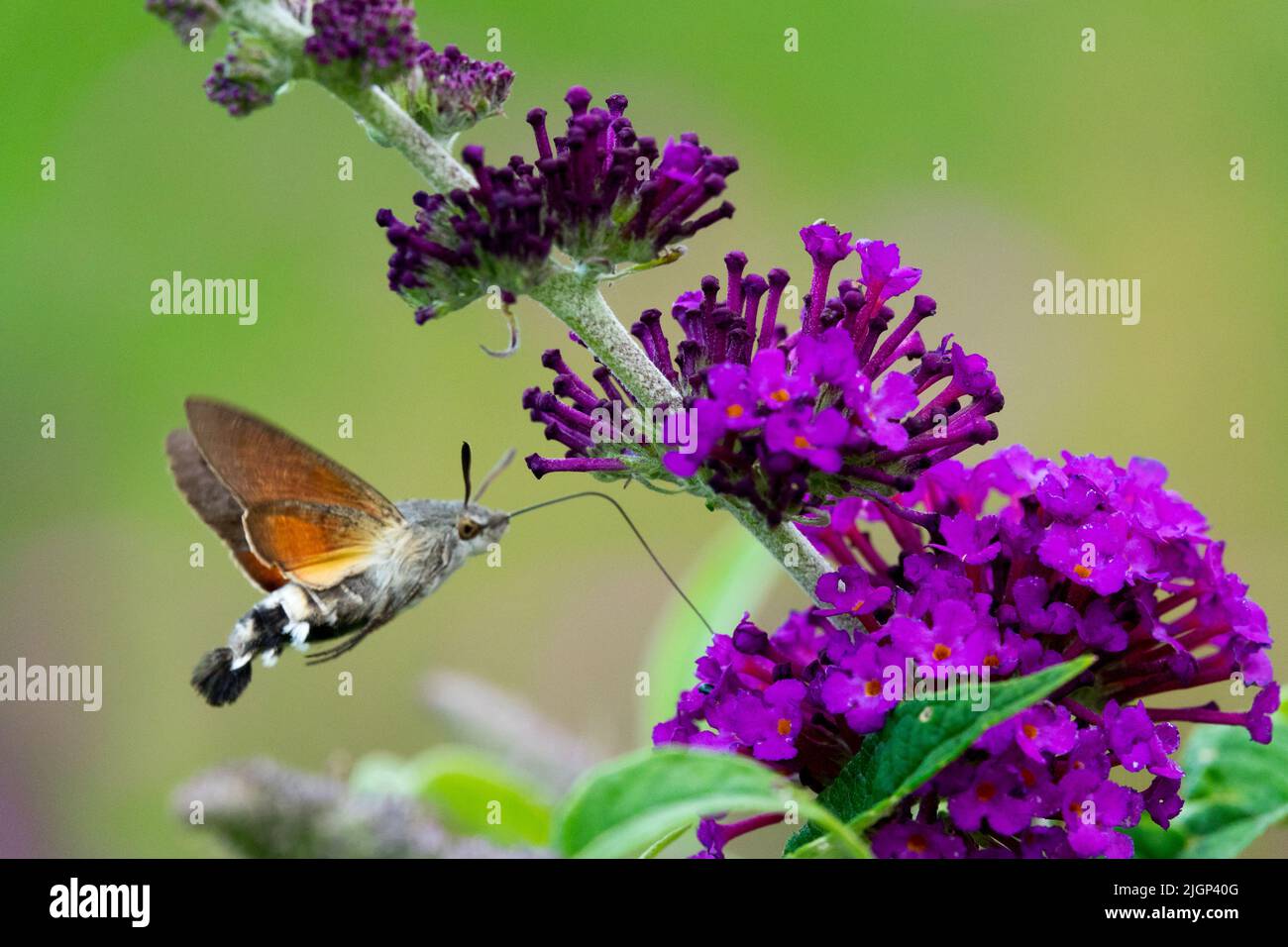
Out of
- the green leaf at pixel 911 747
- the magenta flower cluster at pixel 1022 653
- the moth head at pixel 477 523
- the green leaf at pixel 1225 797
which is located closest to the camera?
the green leaf at pixel 911 747

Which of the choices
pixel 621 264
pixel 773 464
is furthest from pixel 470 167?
pixel 773 464

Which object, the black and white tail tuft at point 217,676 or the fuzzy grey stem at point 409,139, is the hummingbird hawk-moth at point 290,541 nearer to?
the black and white tail tuft at point 217,676

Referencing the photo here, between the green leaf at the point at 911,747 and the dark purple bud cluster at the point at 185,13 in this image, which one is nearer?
the green leaf at the point at 911,747

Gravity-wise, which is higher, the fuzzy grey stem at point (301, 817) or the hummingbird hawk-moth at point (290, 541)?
the hummingbird hawk-moth at point (290, 541)

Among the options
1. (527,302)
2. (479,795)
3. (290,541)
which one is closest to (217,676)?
(290,541)

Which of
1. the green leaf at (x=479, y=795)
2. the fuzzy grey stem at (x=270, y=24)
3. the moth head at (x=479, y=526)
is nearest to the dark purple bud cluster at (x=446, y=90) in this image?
the fuzzy grey stem at (x=270, y=24)

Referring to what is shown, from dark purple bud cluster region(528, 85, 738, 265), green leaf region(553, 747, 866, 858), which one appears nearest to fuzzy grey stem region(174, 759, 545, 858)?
green leaf region(553, 747, 866, 858)

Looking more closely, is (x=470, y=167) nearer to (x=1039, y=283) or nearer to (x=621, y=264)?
(x=621, y=264)
